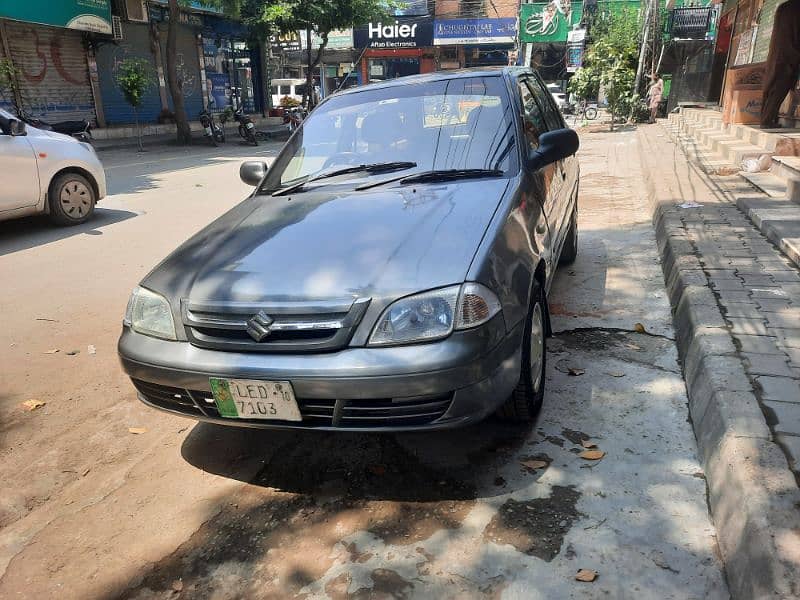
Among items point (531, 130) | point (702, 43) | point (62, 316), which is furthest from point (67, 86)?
point (702, 43)

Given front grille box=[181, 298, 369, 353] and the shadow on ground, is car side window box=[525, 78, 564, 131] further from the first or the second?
the shadow on ground

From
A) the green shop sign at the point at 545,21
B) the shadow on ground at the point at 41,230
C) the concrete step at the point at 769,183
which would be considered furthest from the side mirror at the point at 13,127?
the green shop sign at the point at 545,21

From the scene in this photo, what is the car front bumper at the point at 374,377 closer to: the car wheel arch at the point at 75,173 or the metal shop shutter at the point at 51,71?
the car wheel arch at the point at 75,173

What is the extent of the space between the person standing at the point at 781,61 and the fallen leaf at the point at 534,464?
1014 centimetres

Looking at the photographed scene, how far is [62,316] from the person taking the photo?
4762mm

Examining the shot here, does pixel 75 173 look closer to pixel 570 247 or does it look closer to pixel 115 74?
pixel 570 247

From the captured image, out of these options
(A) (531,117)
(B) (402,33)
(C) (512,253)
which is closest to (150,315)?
(C) (512,253)

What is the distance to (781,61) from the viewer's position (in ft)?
32.8

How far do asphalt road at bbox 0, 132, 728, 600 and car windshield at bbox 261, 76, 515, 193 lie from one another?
1.05 m

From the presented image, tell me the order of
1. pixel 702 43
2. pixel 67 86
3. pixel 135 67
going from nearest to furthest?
1. pixel 135 67
2. pixel 67 86
3. pixel 702 43

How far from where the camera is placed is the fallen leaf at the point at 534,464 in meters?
2.63

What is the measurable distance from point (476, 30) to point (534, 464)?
3783cm

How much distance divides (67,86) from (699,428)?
70.0 ft

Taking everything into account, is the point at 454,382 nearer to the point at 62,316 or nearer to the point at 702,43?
the point at 62,316
